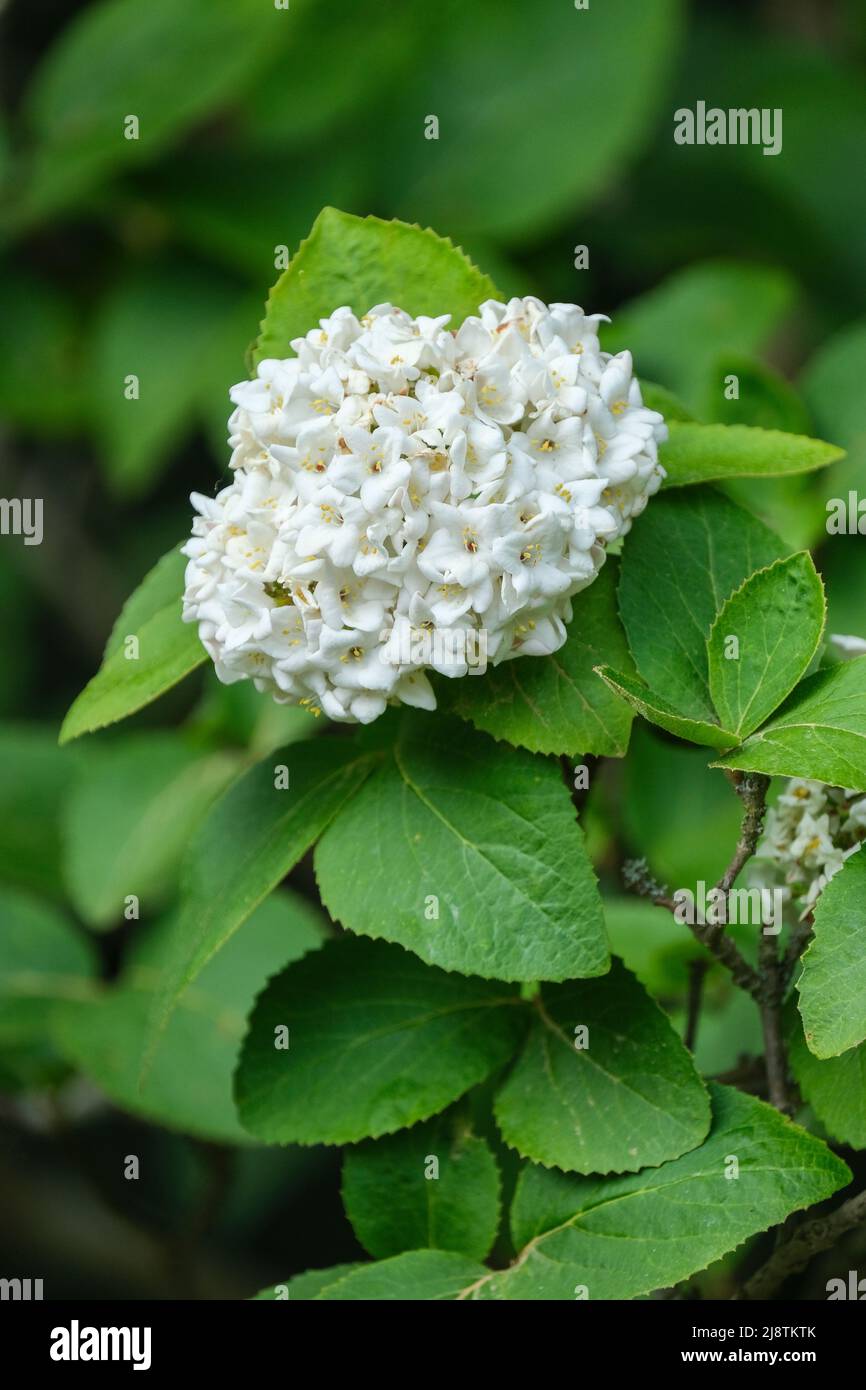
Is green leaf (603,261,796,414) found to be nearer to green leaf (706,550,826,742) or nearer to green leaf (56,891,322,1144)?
green leaf (56,891,322,1144)

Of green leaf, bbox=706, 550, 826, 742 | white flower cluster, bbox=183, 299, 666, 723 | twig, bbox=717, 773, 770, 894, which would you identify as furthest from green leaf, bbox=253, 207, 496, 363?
twig, bbox=717, 773, 770, 894

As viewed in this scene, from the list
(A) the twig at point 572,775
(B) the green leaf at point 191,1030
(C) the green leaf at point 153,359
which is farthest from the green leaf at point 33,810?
(A) the twig at point 572,775

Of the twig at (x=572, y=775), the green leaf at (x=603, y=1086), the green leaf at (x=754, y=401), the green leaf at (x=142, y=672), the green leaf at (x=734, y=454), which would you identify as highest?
the green leaf at (x=754, y=401)

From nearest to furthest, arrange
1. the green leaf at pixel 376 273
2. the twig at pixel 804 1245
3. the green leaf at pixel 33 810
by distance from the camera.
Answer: the twig at pixel 804 1245
the green leaf at pixel 376 273
the green leaf at pixel 33 810

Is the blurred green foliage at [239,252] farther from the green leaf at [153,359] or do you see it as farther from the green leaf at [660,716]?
the green leaf at [660,716]

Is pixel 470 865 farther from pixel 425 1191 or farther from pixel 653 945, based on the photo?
pixel 653 945

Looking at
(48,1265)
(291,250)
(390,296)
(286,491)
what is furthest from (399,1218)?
(291,250)
